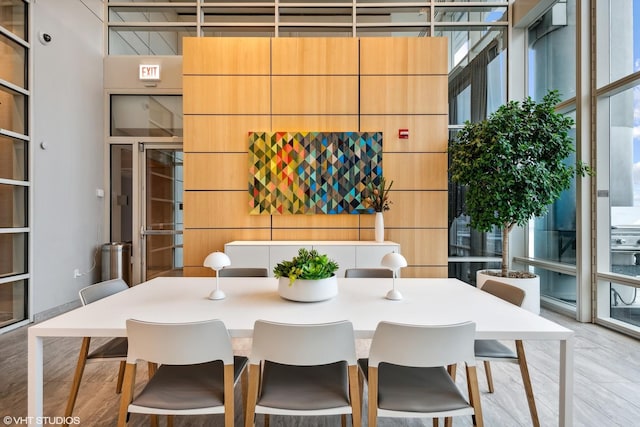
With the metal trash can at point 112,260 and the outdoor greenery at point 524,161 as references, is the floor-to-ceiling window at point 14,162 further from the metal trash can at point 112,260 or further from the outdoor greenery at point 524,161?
the outdoor greenery at point 524,161

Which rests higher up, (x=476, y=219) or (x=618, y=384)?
(x=476, y=219)

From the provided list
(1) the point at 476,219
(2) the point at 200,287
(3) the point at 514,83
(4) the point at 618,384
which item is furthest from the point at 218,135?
(4) the point at 618,384

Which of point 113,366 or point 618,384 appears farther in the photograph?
point 113,366

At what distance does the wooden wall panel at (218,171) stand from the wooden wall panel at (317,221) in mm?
686

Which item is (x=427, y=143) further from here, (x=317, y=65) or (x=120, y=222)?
(x=120, y=222)

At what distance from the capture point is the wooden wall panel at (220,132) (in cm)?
439

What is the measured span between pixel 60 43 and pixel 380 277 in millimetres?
4805

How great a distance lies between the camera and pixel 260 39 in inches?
174

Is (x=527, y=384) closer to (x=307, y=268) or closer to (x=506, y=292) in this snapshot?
(x=506, y=292)

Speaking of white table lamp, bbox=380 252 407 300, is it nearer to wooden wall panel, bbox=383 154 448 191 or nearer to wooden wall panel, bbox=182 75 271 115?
wooden wall panel, bbox=383 154 448 191

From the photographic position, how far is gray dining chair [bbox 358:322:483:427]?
1351mm

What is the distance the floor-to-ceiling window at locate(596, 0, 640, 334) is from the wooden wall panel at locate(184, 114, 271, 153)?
13.3 feet

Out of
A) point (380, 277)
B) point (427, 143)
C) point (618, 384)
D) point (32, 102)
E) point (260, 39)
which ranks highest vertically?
point (260, 39)

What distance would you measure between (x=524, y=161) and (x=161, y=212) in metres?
5.02
